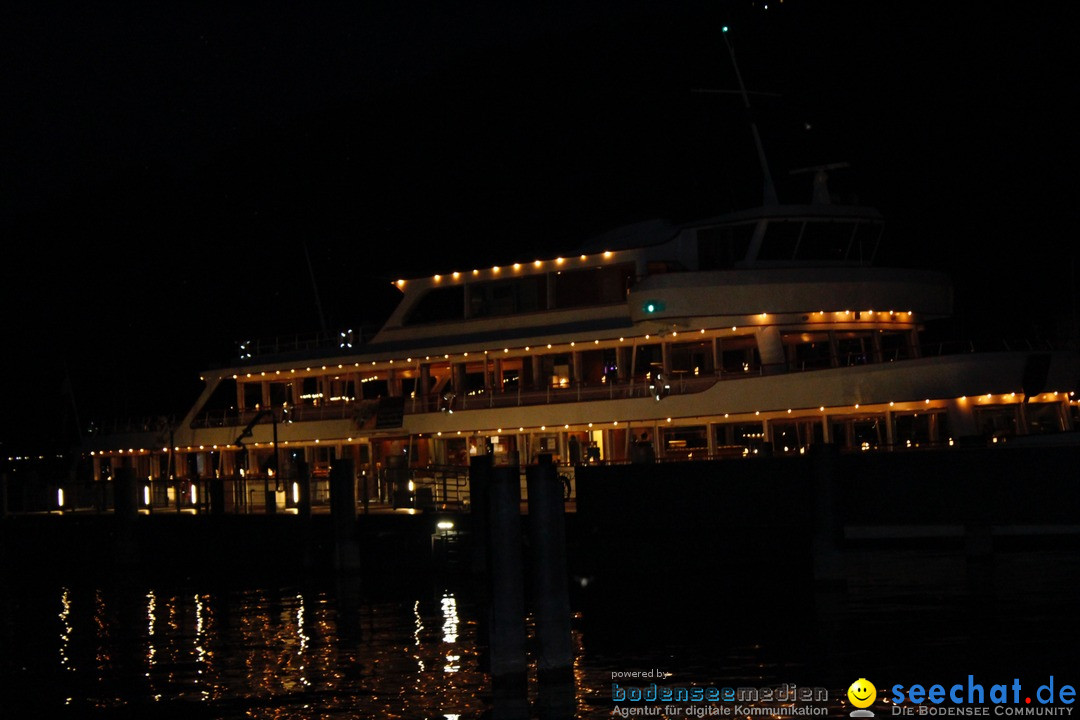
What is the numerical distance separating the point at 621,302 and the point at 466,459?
245 inches

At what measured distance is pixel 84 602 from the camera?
101 ft

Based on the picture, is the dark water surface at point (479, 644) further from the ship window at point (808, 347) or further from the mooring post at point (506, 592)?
the ship window at point (808, 347)

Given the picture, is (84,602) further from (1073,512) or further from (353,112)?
(353,112)

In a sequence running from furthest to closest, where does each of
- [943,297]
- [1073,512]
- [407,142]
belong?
[407,142] → [943,297] → [1073,512]

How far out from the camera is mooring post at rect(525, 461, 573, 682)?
53.8 feet

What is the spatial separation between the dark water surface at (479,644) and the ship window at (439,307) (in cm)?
1066

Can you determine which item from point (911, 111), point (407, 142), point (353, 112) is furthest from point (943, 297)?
point (353, 112)

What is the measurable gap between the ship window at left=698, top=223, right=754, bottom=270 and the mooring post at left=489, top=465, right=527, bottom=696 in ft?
60.7

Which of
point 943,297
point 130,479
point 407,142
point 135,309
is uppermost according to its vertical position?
point 407,142

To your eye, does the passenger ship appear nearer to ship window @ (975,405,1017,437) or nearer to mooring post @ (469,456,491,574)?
ship window @ (975,405,1017,437)

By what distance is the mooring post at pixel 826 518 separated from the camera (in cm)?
2423

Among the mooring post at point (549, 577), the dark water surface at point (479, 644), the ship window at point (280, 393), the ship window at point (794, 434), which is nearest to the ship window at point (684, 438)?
the ship window at point (794, 434)

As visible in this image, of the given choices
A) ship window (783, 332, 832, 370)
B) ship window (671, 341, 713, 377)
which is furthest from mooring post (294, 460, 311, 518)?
ship window (783, 332, 832, 370)

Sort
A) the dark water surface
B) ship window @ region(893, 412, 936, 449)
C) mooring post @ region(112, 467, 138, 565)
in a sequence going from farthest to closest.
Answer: mooring post @ region(112, 467, 138, 565) → ship window @ region(893, 412, 936, 449) → the dark water surface
